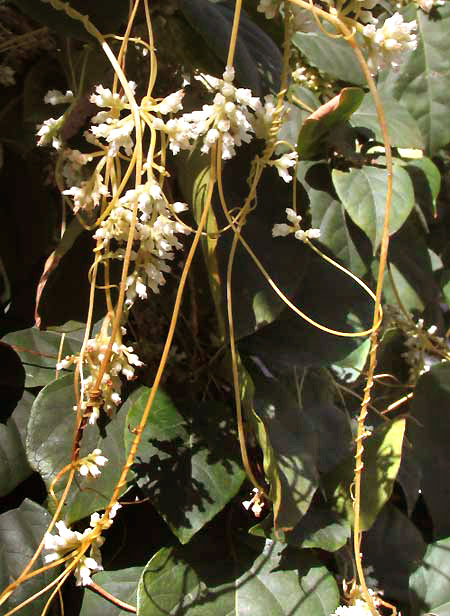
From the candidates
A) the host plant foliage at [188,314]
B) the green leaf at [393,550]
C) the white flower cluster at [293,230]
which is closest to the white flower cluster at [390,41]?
the host plant foliage at [188,314]

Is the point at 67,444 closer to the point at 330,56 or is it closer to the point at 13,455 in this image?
the point at 13,455

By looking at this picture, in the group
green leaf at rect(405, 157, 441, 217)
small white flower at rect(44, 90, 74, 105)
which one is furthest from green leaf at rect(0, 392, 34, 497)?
green leaf at rect(405, 157, 441, 217)

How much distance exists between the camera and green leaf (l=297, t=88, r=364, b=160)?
1.87 feet

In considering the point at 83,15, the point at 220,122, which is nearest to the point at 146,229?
the point at 220,122

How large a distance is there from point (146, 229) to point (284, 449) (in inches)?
8.5

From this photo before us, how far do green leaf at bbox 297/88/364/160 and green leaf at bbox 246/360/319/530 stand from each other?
0.19 m

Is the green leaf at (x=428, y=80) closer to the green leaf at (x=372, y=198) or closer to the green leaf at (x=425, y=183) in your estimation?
the green leaf at (x=425, y=183)

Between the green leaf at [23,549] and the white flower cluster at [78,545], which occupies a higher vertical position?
the white flower cluster at [78,545]

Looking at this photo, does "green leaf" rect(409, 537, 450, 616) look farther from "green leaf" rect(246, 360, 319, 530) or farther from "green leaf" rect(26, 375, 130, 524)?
"green leaf" rect(26, 375, 130, 524)

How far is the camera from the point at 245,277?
530 millimetres

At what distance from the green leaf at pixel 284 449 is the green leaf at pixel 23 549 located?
0.58 ft

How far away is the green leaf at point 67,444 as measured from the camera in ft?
1.72

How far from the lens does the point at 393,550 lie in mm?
733

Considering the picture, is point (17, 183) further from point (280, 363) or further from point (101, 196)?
point (280, 363)
